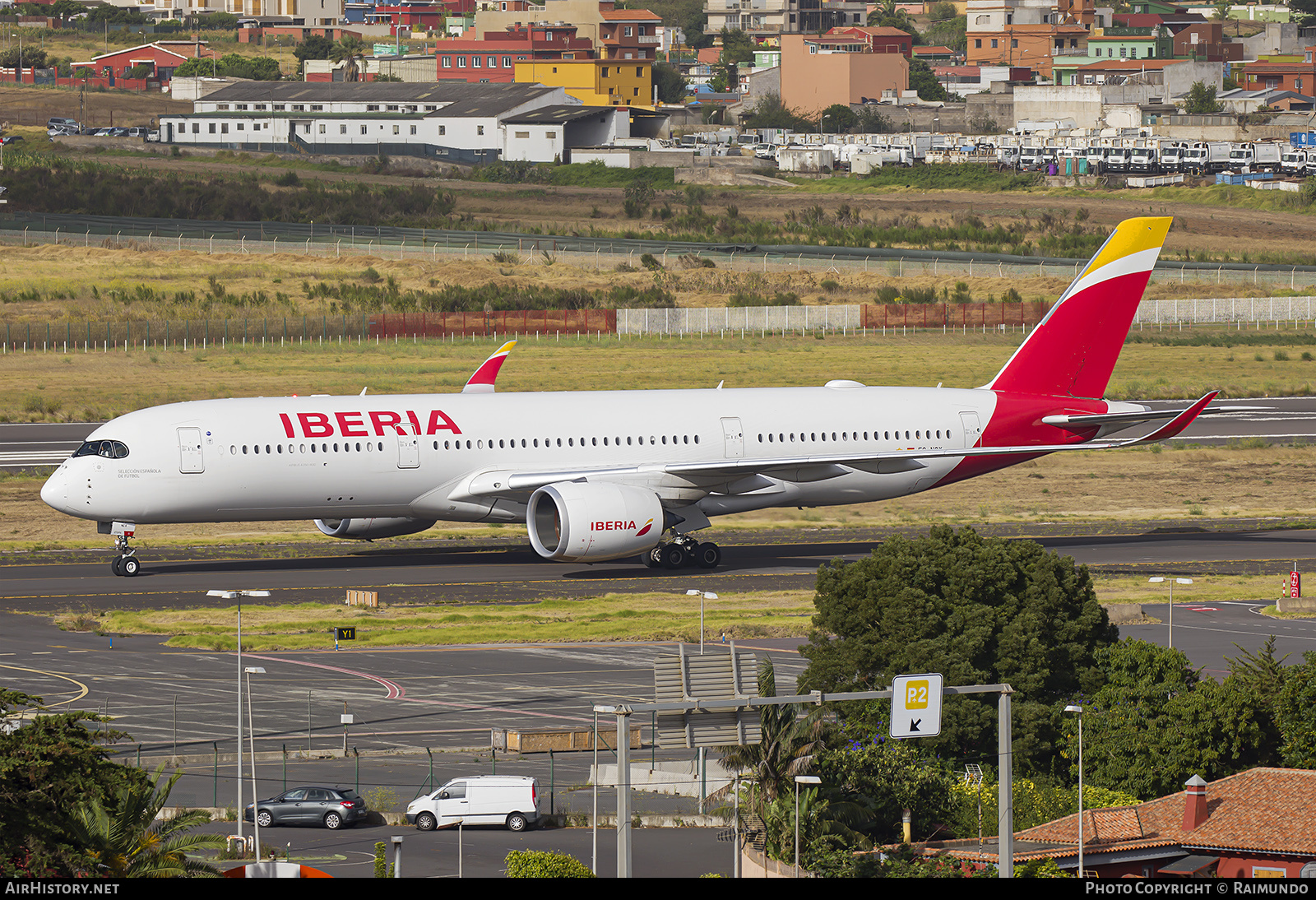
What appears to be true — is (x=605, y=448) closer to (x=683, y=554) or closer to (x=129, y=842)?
(x=683, y=554)

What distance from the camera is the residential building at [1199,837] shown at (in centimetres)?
3378

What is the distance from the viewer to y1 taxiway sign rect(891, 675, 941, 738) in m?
26.8

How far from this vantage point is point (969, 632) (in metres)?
40.9

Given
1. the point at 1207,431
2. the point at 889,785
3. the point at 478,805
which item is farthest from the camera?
the point at 1207,431

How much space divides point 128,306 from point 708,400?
73.3 metres

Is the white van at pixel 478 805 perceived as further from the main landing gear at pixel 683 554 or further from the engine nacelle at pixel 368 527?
the main landing gear at pixel 683 554

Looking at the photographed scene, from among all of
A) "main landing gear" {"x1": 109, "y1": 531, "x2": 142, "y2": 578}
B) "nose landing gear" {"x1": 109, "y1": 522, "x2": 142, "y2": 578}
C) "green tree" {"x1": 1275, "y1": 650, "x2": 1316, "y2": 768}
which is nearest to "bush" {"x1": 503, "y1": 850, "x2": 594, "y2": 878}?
"green tree" {"x1": 1275, "y1": 650, "x2": 1316, "y2": 768}

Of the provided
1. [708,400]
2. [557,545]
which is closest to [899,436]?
[708,400]

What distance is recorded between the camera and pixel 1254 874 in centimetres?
3403

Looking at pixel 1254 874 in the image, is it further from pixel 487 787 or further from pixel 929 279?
pixel 929 279

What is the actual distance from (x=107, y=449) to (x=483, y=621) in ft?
41.4

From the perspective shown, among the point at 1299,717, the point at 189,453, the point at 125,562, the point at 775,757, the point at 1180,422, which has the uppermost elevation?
the point at 1180,422

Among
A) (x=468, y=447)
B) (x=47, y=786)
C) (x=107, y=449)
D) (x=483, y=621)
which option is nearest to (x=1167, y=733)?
(x=483, y=621)

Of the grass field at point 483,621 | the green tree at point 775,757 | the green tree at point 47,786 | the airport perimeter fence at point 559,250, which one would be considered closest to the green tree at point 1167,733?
the green tree at point 775,757
